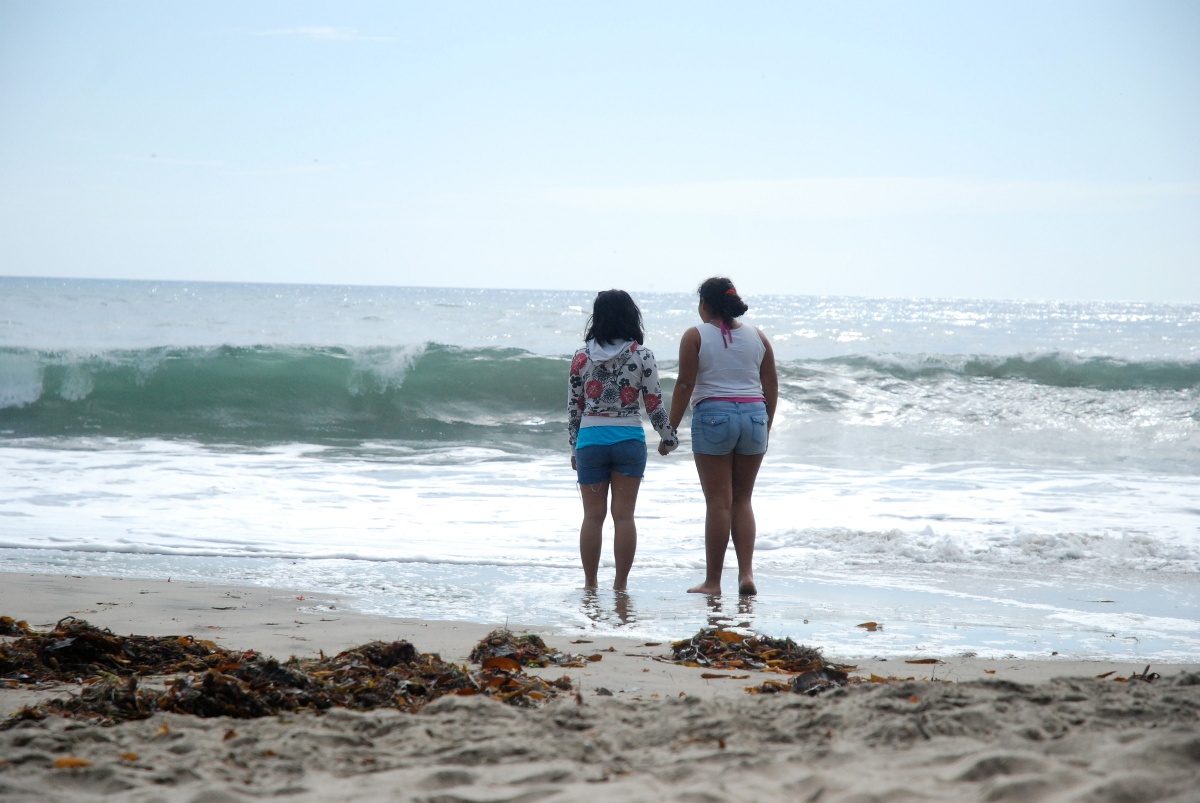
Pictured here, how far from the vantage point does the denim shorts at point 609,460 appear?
506cm

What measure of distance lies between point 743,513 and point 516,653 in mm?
2182

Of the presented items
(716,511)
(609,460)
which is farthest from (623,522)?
(716,511)

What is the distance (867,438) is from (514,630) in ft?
31.2

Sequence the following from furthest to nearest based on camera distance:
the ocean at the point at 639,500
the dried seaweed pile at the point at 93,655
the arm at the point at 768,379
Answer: the arm at the point at 768,379, the ocean at the point at 639,500, the dried seaweed pile at the point at 93,655

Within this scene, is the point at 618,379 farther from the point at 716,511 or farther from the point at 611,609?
the point at 611,609

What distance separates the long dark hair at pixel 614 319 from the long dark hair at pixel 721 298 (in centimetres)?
43

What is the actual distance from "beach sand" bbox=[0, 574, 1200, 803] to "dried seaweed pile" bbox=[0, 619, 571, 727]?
0.43 ft

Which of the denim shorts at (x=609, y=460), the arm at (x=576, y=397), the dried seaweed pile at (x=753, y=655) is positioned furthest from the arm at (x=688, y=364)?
the dried seaweed pile at (x=753, y=655)

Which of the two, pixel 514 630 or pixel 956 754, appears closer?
pixel 956 754

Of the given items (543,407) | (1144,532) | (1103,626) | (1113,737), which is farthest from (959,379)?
(1113,737)

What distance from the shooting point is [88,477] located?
8.48m

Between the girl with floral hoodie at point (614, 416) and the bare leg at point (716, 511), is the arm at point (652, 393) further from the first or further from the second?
the bare leg at point (716, 511)

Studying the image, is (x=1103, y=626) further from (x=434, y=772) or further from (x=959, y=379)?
(x=959, y=379)

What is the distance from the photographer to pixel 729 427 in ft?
16.7
